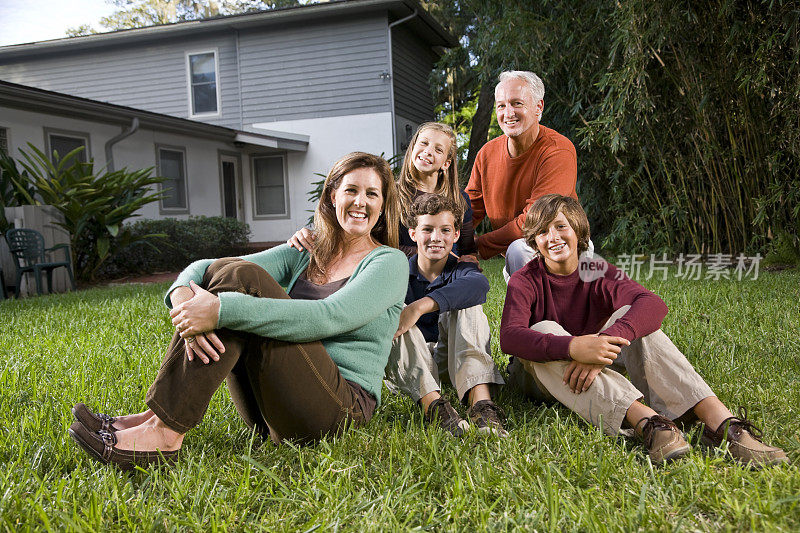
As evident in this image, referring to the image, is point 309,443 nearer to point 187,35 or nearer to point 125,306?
point 125,306

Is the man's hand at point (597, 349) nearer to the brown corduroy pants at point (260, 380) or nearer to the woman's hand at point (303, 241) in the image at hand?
the brown corduroy pants at point (260, 380)

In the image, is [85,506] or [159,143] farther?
[159,143]

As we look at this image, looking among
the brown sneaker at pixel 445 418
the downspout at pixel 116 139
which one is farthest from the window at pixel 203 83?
the brown sneaker at pixel 445 418

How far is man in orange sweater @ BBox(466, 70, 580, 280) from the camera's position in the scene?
9.15 feet

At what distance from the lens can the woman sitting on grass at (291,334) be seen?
164cm

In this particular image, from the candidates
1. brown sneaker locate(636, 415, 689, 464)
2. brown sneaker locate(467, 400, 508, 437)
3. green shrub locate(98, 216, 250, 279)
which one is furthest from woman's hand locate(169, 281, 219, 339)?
green shrub locate(98, 216, 250, 279)

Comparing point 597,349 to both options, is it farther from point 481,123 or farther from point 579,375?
→ point 481,123

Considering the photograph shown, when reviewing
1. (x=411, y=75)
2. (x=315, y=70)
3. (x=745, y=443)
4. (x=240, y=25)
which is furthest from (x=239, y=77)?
(x=745, y=443)

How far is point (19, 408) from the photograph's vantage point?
92.6 inches

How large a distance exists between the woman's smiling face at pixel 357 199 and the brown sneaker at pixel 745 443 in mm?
1308

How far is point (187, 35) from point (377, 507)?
15.0m

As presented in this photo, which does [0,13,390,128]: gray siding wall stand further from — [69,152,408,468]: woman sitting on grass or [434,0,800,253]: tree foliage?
[69,152,408,468]: woman sitting on grass

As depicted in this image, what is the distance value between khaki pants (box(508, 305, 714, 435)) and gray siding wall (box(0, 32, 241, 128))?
13593 millimetres

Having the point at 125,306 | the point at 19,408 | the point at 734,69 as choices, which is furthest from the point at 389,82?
the point at 19,408
